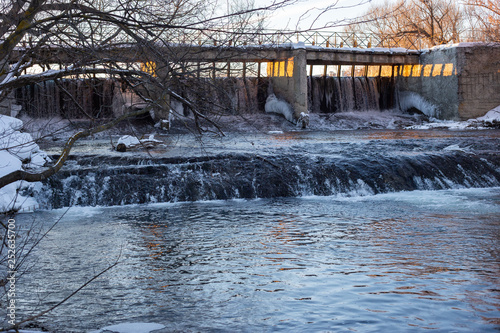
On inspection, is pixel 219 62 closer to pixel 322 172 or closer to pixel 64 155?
pixel 64 155

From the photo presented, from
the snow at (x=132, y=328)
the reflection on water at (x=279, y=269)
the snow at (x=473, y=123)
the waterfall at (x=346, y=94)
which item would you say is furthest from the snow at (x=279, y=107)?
the snow at (x=132, y=328)

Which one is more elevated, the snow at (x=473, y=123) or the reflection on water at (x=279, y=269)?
the snow at (x=473, y=123)

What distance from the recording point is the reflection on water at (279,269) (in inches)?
183

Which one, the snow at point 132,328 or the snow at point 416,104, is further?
the snow at point 416,104

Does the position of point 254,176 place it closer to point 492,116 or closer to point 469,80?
point 492,116

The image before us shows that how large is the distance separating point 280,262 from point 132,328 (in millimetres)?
2439

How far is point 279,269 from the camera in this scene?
20.0 feet

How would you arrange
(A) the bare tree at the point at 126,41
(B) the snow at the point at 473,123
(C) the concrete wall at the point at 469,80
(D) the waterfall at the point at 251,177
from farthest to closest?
(C) the concrete wall at the point at 469,80, (B) the snow at the point at 473,123, (D) the waterfall at the point at 251,177, (A) the bare tree at the point at 126,41

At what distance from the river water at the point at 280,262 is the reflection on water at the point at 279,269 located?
0.06ft

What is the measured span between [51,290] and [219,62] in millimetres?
3343

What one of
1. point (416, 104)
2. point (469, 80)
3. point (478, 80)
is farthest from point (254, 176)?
point (416, 104)

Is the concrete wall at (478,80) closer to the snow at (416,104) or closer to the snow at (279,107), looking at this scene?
the snow at (416,104)

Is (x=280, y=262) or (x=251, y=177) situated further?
(x=251, y=177)

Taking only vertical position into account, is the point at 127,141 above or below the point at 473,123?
below
